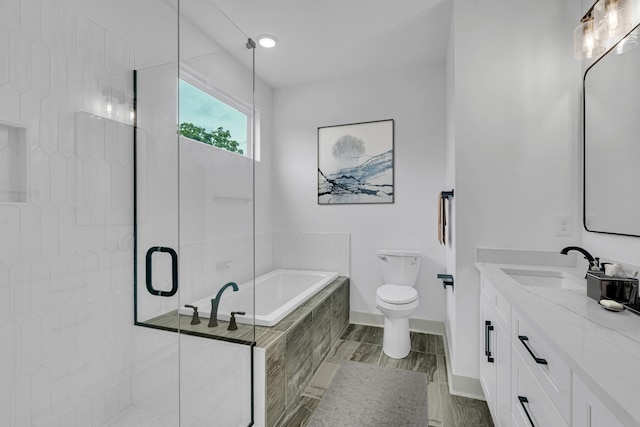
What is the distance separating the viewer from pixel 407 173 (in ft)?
10.1

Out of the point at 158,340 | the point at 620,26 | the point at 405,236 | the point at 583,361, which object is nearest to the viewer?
the point at 583,361

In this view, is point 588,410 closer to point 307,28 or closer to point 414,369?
point 414,369

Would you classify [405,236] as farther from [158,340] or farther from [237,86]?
[158,340]

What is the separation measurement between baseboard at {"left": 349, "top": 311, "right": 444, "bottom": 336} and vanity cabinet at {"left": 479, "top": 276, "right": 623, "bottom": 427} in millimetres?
1109

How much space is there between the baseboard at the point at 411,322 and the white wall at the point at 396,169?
0.05 meters

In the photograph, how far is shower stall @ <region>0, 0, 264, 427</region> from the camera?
1242 mm

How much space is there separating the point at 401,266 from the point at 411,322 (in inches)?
25.0

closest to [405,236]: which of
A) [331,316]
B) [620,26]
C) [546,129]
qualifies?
[331,316]

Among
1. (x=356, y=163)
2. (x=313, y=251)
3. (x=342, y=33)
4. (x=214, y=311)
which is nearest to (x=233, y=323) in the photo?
(x=214, y=311)

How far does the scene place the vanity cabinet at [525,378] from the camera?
0.74m

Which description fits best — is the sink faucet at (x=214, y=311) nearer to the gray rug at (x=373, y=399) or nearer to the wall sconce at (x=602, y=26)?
the gray rug at (x=373, y=399)

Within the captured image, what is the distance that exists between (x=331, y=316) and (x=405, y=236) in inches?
43.9

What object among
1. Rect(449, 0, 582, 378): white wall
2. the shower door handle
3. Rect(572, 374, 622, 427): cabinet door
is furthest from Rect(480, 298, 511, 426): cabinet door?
the shower door handle

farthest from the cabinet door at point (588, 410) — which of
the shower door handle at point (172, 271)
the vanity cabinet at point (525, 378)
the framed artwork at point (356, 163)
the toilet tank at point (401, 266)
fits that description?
the framed artwork at point (356, 163)
